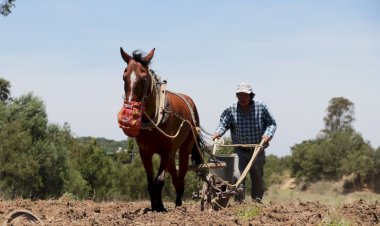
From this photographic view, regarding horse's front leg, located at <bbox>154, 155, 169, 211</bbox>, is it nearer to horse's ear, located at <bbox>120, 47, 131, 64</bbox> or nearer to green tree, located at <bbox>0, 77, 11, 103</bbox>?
horse's ear, located at <bbox>120, 47, 131, 64</bbox>

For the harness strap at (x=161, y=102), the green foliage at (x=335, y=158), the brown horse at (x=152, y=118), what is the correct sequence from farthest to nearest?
1. the green foliage at (x=335, y=158)
2. the harness strap at (x=161, y=102)
3. the brown horse at (x=152, y=118)

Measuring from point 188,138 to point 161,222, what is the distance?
3.31m

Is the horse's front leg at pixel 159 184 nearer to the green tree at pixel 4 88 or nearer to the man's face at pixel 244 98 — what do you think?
the man's face at pixel 244 98

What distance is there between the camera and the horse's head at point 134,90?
20.2 ft

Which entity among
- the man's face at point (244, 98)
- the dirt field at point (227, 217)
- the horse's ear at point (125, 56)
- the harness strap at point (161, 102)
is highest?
the horse's ear at point (125, 56)

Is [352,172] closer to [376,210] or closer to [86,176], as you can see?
[86,176]

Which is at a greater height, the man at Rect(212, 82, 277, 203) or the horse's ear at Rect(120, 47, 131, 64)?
the horse's ear at Rect(120, 47, 131, 64)

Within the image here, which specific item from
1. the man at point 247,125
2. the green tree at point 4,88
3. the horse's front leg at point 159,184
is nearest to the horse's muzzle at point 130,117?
the horse's front leg at point 159,184

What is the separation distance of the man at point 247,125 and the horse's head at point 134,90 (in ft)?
6.47

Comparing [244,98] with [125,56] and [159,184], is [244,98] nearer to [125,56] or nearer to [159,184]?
[159,184]

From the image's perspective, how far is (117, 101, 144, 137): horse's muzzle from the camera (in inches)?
241

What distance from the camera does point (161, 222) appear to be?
5551 mm

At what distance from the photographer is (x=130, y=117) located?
6.16m

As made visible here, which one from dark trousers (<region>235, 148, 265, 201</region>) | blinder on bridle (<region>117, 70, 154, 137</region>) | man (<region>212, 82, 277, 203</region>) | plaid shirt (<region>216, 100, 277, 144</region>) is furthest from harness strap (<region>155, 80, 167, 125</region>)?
dark trousers (<region>235, 148, 265, 201</region>)
